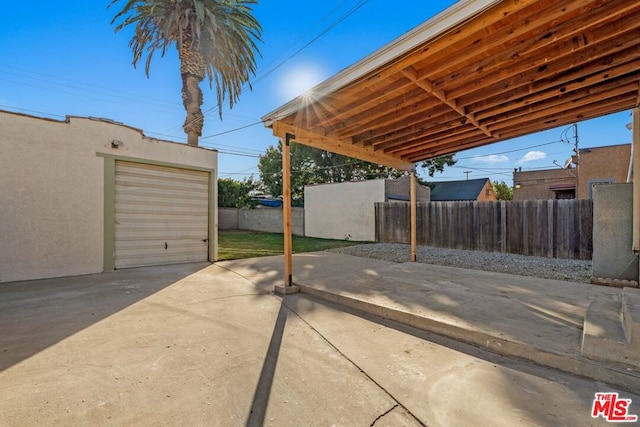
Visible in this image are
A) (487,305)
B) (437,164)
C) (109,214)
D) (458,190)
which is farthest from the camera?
(458,190)

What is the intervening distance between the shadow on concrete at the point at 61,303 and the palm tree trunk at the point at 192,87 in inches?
257

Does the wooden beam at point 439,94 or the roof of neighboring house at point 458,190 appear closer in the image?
the wooden beam at point 439,94

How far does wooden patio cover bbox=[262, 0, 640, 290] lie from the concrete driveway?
112 inches

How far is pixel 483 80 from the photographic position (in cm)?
355

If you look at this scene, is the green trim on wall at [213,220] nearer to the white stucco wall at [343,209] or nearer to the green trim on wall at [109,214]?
the green trim on wall at [109,214]

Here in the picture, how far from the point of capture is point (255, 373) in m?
2.10

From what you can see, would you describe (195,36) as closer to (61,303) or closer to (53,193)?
(53,193)

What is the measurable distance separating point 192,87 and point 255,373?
11.4m

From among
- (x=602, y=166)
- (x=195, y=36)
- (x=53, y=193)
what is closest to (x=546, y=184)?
(x=602, y=166)

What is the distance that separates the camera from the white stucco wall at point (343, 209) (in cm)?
1219

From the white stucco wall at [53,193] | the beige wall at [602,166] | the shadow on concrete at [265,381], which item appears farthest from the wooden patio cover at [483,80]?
the beige wall at [602,166]

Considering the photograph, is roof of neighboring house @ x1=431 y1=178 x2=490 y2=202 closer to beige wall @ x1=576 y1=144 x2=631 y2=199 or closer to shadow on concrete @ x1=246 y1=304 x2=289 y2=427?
beige wall @ x1=576 y1=144 x2=631 y2=199

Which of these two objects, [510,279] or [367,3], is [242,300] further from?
[367,3]

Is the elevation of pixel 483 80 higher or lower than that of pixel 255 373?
higher
